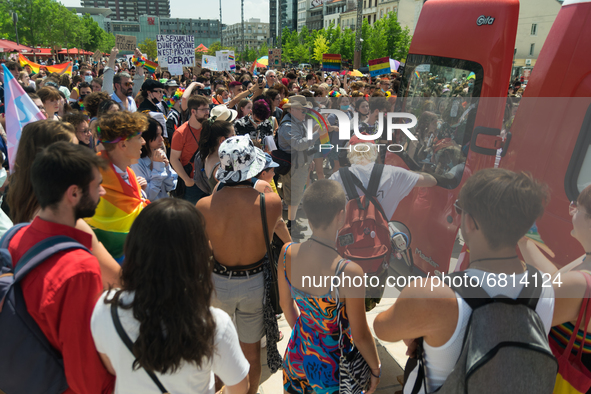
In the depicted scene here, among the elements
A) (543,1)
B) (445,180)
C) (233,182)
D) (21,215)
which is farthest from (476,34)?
(21,215)

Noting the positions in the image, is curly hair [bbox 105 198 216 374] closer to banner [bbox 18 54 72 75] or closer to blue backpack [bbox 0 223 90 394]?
blue backpack [bbox 0 223 90 394]

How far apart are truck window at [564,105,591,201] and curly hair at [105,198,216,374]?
2.31 metres

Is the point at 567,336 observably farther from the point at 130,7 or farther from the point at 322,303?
the point at 130,7

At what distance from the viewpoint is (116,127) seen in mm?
2621

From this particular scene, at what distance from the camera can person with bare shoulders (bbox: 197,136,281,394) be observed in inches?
97.9

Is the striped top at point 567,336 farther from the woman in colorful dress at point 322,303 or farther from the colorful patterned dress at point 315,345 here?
the colorful patterned dress at point 315,345

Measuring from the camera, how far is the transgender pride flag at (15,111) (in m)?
3.23

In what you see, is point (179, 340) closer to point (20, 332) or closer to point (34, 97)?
point (20, 332)

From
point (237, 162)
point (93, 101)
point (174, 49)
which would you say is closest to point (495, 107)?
point (237, 162)

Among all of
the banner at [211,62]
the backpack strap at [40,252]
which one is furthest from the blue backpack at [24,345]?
the banner at [211,62]

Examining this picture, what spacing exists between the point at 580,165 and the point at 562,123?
306mm

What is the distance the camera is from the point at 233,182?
2518 mm

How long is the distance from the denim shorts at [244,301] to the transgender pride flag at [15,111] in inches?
85.0

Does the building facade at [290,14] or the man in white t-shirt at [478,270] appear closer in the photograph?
the man in white t-shirt at [478,270]
